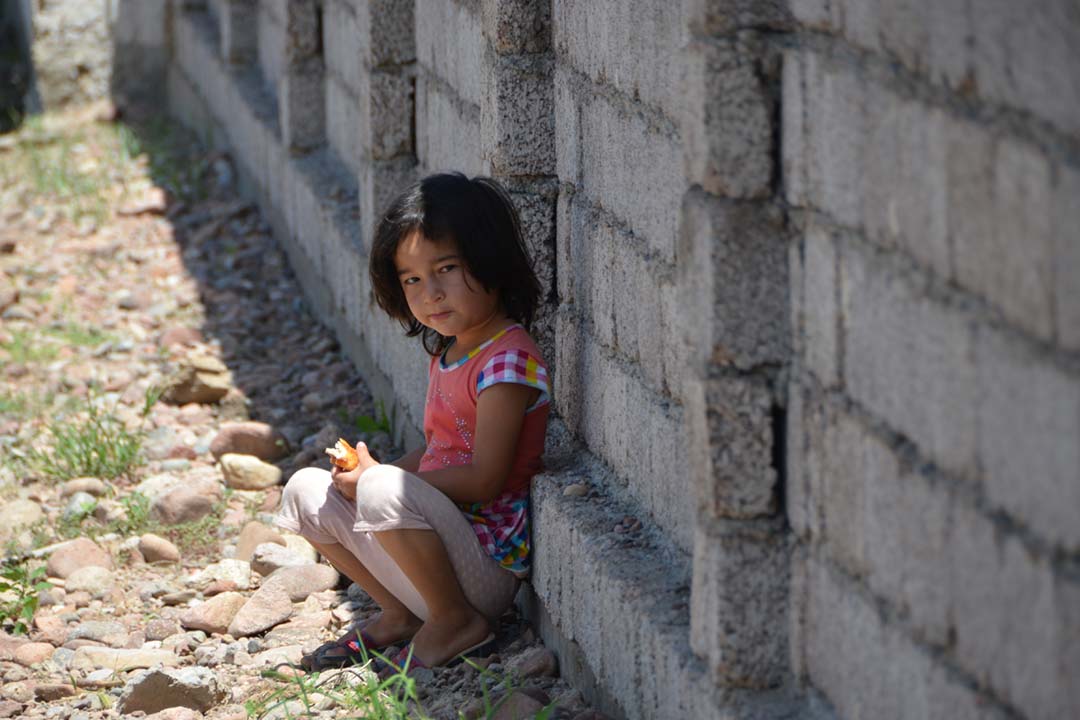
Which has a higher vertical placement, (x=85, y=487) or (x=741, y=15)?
(x=741, y=15)

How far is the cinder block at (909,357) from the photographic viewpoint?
1782mm

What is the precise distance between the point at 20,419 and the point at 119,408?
37 cm

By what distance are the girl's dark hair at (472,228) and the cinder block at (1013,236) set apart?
174 cm

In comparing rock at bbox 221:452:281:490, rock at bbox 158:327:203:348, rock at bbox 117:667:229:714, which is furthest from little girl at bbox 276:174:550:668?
rock at bbox 158:327:203:348

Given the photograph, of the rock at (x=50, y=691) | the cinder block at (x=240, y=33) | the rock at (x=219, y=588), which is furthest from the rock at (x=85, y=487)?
the cinder block at (x=240, y=33)

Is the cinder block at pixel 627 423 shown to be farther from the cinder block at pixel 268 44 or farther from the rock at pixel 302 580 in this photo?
the cinder block at pixel 268 44

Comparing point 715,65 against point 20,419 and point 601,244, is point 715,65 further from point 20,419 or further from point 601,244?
point 20,419

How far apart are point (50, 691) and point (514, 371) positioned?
137 cm

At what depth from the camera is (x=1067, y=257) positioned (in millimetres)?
1525

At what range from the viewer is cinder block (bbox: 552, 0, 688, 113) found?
2.75 metres

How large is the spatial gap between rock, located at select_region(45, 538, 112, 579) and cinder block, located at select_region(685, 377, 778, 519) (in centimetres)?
253

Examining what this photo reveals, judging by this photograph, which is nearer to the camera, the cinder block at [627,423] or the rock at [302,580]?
the cinder block at [627,423]

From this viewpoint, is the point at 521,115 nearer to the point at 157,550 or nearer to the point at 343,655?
the point at 343,655

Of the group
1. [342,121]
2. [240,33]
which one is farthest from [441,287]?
[240,33]
